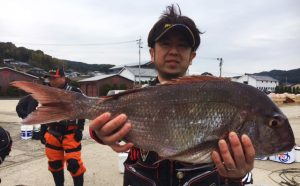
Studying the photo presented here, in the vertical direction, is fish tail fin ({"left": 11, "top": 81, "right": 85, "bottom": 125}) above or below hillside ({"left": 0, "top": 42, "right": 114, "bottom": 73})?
below

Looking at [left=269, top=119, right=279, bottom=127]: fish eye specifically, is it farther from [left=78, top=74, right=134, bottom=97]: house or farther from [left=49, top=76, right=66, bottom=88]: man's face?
[left=78, top=74, right=134, bottom=97]: house

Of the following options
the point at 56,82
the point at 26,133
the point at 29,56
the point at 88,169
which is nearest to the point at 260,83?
the point at 29,56

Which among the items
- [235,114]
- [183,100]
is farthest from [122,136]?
[235,114]

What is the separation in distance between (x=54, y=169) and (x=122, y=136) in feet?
15.4

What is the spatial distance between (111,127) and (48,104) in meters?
0.41

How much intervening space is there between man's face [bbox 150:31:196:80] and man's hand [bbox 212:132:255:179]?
0.88 m

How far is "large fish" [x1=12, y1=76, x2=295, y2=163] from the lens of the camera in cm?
198

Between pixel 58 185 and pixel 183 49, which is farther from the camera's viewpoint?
pixel 58 185

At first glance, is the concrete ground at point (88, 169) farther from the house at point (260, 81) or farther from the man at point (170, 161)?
the house at point (260, 81)

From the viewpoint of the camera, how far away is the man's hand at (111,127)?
2084mm

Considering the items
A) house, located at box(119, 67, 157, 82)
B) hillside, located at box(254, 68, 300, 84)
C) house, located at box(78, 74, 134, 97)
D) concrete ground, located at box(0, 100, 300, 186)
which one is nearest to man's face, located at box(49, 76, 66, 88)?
concrete ground, located at box(0, 100, 300, 186)

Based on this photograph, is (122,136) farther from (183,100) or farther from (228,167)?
(228,167)

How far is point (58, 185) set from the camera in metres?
6.36

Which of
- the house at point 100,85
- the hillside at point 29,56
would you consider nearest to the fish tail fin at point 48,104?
the house at point 100,85
